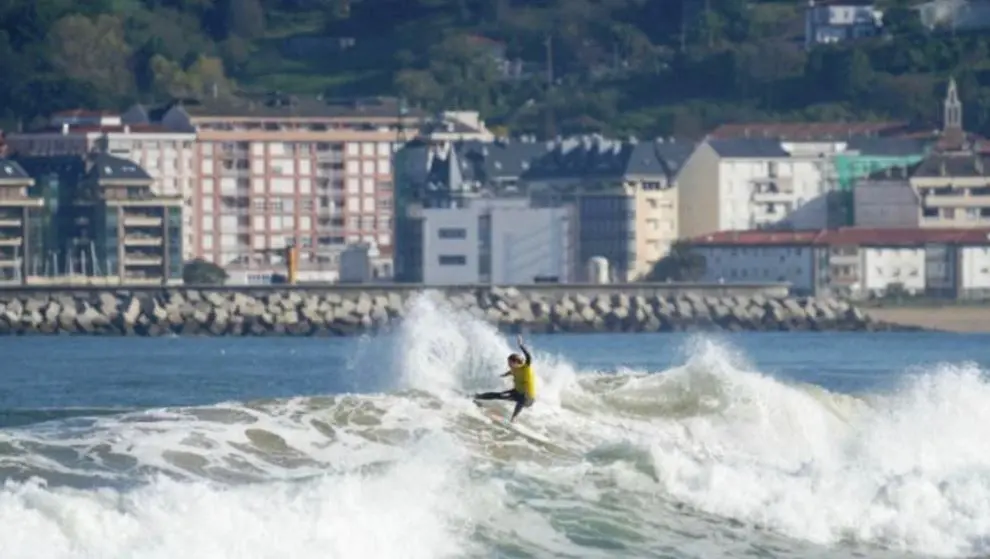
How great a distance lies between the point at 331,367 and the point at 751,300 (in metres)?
39.5

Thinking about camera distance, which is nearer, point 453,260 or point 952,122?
point 453,260

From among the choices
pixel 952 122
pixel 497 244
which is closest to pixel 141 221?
pixel 497 244

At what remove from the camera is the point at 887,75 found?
158 meters

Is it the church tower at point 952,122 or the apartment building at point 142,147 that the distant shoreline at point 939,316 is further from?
the apartment building at point 142,147

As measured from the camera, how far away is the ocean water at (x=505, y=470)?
25797 mm

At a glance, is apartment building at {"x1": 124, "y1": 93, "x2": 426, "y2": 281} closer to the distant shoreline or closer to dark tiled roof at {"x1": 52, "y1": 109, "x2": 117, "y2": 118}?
dark tiled roof at {"x1": 52, "y1": 109, "x2": 117, "y2": 118}

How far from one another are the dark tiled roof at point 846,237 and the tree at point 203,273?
56.2 ft

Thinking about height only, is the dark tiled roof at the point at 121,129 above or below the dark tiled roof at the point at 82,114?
below

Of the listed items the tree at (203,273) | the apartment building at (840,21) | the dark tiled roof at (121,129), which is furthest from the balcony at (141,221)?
the apartment building at (840,21)

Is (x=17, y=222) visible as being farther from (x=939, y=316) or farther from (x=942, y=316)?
(x=942, y=316)

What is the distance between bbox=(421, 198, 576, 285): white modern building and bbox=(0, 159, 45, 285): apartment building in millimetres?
14444

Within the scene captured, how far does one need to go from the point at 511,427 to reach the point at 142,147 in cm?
10629

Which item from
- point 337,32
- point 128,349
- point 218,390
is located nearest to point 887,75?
point 337,32

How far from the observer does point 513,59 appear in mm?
172125
